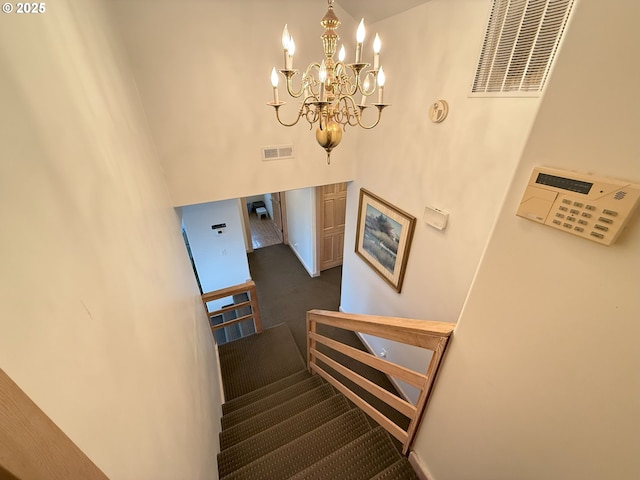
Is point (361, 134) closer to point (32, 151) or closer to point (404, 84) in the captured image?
point (404, 84)

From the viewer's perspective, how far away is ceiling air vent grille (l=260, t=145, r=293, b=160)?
2621 millimetres

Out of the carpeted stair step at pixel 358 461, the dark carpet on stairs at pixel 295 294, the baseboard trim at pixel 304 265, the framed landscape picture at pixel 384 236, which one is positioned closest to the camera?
the carpeted stair step at pixel 358 461

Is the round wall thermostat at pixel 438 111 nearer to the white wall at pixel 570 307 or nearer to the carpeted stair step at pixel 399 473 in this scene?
the white wall at pixel 570 307

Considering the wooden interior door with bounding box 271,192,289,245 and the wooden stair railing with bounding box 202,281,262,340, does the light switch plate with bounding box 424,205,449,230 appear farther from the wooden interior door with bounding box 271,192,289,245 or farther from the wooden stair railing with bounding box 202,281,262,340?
the wooden interior door with bounding box 271,192,289,245

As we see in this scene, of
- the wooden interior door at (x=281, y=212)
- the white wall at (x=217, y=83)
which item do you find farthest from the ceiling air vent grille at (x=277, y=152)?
the wooden interior door at (x=281, y=212)

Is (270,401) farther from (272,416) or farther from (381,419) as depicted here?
(381,419)

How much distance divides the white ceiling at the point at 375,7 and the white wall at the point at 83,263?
1802 millimetres

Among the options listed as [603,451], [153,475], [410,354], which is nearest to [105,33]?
[153,475]

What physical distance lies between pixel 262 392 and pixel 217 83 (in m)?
3.03

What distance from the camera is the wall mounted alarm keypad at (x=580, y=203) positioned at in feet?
1.96

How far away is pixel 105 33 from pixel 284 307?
3.82m

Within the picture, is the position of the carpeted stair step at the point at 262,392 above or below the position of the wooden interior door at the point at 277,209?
below

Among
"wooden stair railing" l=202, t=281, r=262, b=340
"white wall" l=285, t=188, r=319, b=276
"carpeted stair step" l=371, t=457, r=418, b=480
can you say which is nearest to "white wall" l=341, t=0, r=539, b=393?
"carpeted stair step" l=371, t=457, r=418, b=480

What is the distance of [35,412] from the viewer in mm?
409
